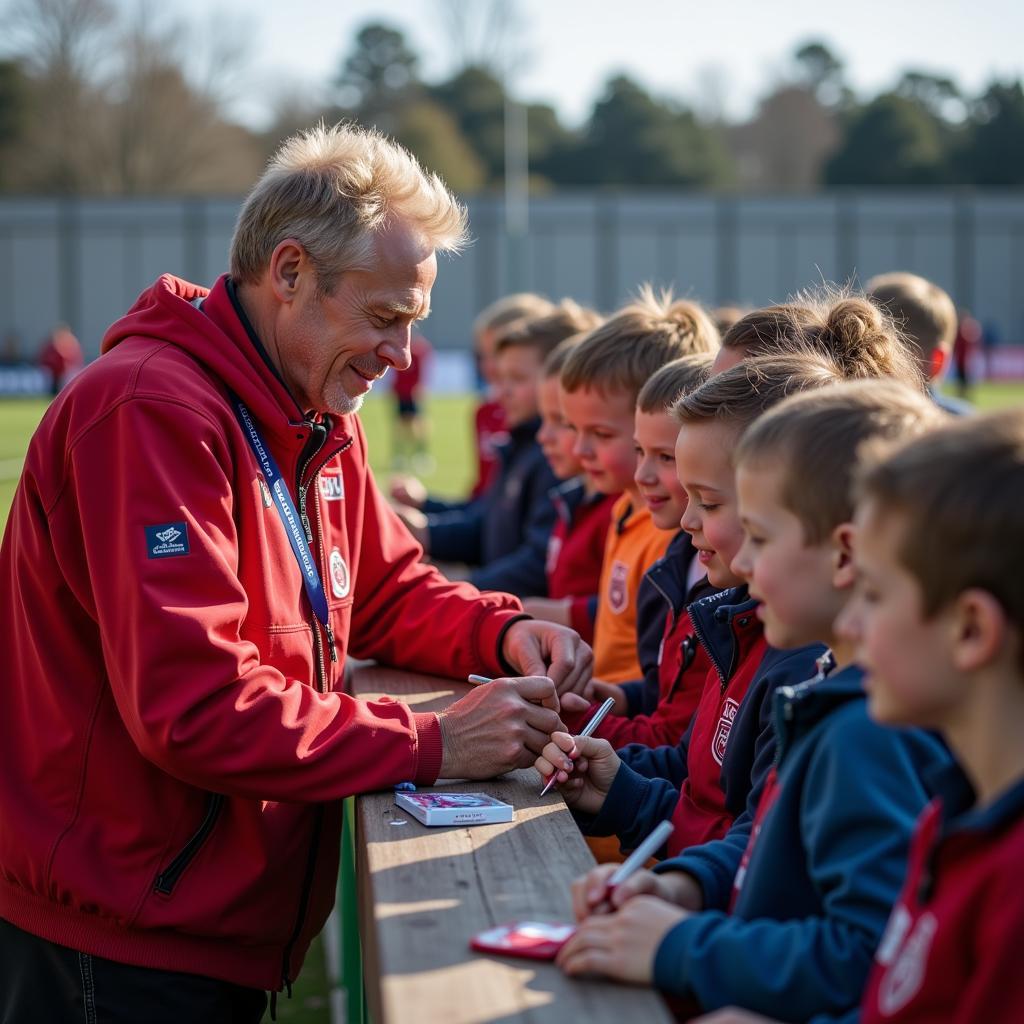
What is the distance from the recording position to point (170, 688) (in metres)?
2.40

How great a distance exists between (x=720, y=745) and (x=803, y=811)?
2.58 ft

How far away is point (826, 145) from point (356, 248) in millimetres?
74418

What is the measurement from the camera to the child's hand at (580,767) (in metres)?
2.65

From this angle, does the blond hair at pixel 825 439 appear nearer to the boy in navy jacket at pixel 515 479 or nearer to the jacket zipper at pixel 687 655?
the jacket zipper at pixel 687 655

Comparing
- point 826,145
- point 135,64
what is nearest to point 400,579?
point 135,64

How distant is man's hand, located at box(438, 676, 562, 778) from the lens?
265 cm

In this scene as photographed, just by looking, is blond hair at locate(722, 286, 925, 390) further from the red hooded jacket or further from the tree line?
the tree line

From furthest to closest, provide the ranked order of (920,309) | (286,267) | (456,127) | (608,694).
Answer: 1. (456,127)
2. (920,309)
3. (608,694)
4. (286,267)

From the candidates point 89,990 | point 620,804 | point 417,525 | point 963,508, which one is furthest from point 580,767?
point 417,525

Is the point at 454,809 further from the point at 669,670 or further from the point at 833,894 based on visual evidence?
the point at 669,670

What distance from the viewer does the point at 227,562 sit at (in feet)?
8.39

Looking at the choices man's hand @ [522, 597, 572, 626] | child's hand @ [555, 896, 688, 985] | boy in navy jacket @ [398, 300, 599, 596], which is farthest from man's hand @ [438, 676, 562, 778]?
boy in navy jacket @ [398, 300, 599, 596]

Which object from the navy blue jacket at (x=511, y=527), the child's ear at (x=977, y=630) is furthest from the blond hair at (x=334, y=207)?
the navy blue jacket at (x=511, y=527)

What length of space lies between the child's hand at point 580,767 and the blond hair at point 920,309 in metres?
3.31
